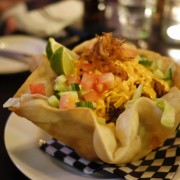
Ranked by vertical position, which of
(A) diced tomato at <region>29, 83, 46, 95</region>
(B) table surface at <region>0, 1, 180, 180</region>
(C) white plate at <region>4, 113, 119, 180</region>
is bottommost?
(B) table surface at <region>0, 1, 180, 180</region>

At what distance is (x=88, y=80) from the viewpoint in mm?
1042

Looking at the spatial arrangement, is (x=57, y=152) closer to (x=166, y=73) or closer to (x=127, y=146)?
(x=127, y=146)

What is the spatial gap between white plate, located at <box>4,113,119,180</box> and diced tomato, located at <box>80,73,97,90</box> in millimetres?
226

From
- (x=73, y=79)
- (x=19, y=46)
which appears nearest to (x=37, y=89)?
(x=73, y=79)

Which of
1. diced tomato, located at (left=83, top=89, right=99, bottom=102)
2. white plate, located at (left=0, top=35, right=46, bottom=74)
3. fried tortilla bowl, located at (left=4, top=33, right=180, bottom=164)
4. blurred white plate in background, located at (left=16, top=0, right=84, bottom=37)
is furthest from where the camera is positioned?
blurred white plate in background, located at (left=16, top=0, right=84, bottom=37)

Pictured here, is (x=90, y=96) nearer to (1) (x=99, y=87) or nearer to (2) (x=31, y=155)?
(1) (x=99, y=87)

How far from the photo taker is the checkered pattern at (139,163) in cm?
94

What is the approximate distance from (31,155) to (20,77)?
2.05 ft

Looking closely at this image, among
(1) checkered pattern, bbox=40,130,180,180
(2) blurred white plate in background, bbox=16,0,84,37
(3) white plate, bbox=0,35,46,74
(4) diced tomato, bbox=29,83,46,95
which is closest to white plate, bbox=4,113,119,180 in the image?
(1) checkered pattern, bbox=40,130,180,180

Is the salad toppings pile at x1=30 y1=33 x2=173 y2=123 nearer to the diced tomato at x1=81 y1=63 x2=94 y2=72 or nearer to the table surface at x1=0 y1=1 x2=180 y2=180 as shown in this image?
the diced tomato at x1=81 y1=63 x2=94 y2=72

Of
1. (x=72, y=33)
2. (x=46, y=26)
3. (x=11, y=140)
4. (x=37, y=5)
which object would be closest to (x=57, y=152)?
(x=11, y=140)

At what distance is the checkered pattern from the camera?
938 mm

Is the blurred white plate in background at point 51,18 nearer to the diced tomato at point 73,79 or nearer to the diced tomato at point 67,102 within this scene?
the diced tomato at point 73,79

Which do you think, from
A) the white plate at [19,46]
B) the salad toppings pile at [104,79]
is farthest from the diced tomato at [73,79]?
the white plate at [19,46]
